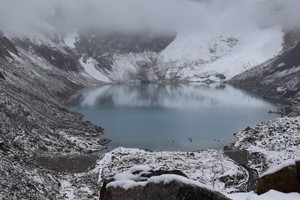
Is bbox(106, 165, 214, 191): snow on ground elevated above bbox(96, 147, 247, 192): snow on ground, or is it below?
below

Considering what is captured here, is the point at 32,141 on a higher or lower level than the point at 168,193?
higher

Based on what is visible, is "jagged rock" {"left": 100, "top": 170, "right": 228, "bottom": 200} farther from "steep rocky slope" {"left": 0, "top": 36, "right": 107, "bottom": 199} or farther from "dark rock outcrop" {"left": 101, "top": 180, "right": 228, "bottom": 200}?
"steep rocky slope" {"left": 0, "top": 36, "right": 107, "bottom": 199}

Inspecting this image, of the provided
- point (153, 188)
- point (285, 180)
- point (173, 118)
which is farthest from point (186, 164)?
point (173, 118)

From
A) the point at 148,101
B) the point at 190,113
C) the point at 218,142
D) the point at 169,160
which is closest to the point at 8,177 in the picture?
the point at 169,160

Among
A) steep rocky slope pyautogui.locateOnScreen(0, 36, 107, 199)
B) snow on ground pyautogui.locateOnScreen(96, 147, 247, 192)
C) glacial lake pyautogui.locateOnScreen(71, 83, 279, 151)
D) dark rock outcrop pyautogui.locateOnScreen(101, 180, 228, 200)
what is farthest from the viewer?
glacial lake pyautogui.locateOnScreen(71, 83, 279, 151)

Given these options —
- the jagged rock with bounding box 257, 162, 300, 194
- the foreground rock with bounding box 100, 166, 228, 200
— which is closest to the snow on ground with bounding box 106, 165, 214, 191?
the foreground rock with bounding box 100, 166, 228, 200

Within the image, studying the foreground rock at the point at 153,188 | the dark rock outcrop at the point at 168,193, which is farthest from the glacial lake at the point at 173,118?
the dark rock outcrop at the point at 168,193

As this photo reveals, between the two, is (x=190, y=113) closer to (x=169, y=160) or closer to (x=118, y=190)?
(x=169, y=160)

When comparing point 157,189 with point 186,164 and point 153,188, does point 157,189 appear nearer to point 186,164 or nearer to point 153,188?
point 153,188
